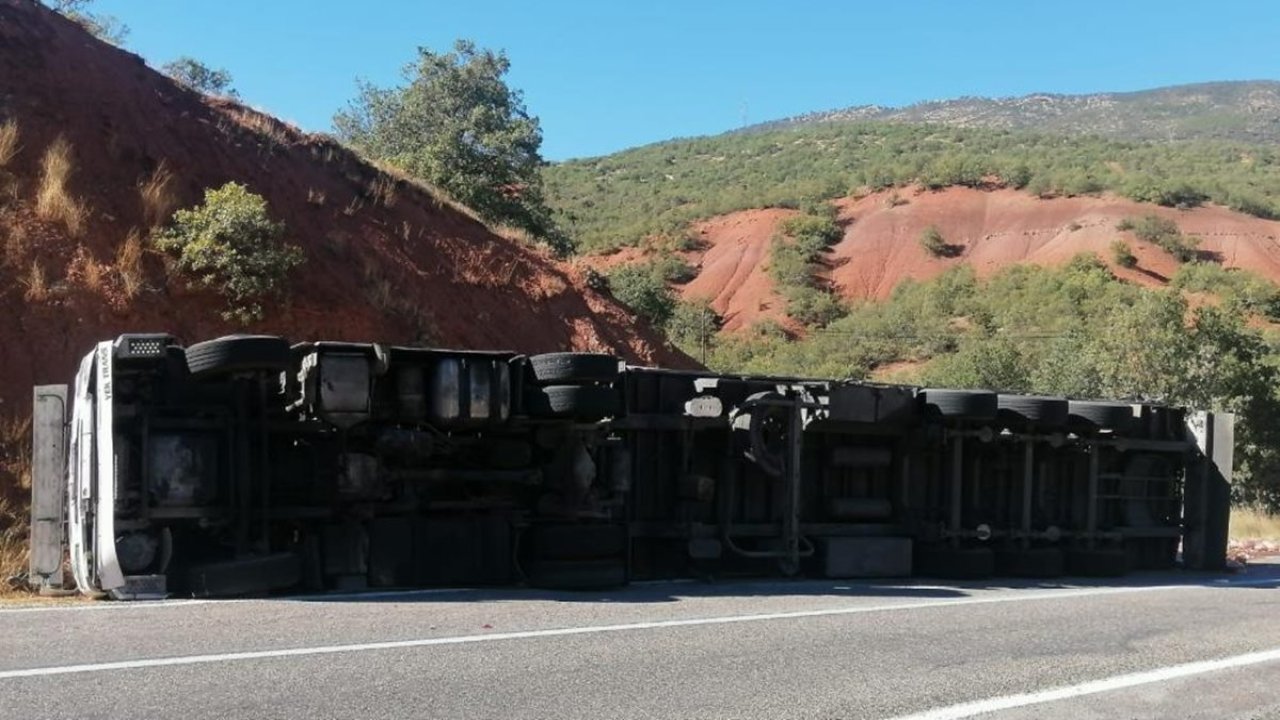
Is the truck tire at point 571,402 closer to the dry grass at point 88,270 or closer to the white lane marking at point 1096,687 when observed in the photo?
the white lane marking at point 1096,687

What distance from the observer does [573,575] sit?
10.2 meters

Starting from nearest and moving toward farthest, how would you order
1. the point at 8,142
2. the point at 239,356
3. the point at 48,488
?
the point at 239,356 < the point at 48,488 < the point at 8,142

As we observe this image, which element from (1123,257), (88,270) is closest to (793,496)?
(88,270)

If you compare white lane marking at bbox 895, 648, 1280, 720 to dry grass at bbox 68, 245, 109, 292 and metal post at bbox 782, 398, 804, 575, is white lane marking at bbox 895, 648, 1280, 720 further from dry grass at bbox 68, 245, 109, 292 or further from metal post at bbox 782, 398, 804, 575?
dry grass at bbox 68, 245, 109, 292

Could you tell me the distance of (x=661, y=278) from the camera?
232 feet

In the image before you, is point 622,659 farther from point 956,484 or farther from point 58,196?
point 58,196

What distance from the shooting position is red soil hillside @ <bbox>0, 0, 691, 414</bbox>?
48.3 ft

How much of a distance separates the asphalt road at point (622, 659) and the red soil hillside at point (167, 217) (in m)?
7.15

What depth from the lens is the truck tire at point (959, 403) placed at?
A: 41.9 feet

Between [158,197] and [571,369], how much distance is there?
31.3ft

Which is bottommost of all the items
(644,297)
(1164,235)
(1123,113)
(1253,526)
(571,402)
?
(1253,526)

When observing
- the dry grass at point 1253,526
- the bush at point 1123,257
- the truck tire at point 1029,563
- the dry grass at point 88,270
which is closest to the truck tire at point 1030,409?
the truck tire at point 1029,563

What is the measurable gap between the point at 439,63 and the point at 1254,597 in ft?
87.5

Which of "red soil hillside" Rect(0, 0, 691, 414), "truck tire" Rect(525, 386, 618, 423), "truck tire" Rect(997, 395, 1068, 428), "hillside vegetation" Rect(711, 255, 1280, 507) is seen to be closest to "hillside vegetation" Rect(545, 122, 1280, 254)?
"hillside vegetation" Rect(711, 255, 1280, 507)
